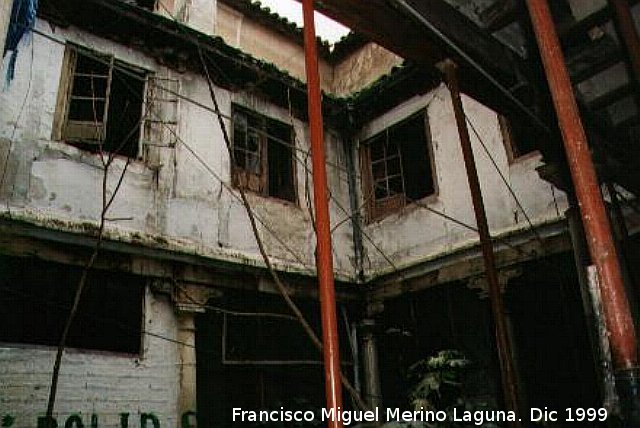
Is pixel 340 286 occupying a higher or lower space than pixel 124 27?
lower

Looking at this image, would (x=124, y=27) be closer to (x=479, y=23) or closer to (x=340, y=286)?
(x=340, y=286)

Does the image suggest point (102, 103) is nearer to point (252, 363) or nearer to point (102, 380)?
point (102, 380)

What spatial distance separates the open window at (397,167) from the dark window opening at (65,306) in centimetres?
537

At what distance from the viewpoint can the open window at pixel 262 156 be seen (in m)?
10.1

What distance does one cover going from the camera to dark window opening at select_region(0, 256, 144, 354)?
269 inches

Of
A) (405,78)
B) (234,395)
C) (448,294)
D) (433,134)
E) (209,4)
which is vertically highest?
(209,4)

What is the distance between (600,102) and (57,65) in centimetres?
772

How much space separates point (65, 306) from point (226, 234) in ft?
9.61

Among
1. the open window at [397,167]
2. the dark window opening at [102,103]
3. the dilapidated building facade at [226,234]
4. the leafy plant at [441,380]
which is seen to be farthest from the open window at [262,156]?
the leafy plant at [441,380]

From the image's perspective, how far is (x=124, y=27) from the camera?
8781 mm

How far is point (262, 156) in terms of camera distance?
10.4 m

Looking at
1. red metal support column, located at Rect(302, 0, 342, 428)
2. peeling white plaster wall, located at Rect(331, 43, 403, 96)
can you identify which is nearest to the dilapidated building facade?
peeling white plaster wall, located at Rect(331, 43, 403, 96)

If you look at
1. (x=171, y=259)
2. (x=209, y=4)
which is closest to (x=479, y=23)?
(x=171, y=259)

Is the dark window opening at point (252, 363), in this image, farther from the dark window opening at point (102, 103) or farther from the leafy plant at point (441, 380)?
the dark window opening at point (102, 103)
